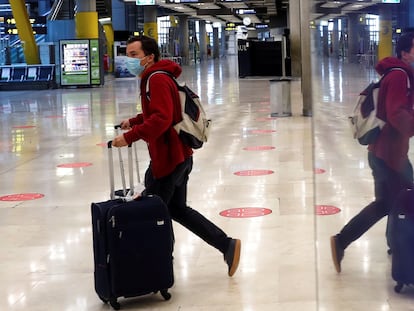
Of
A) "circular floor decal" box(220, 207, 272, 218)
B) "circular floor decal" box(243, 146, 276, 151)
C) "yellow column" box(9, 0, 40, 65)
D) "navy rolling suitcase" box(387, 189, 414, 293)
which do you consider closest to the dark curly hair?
"navy rolling suitcase" box(387, 189, 414, 293)

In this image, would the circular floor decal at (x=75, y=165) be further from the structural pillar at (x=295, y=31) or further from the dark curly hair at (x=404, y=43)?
the structural pillar at (x=295, y=31)

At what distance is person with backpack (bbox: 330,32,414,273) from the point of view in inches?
61.1

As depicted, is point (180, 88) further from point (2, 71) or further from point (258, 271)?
point (2, 71)

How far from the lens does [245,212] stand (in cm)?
670

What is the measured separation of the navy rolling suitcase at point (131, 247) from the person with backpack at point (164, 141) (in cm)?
23

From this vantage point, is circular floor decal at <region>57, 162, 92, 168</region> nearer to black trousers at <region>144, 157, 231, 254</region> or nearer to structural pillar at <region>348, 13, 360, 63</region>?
black trousers at <region>144, 157, 231, 254</region>

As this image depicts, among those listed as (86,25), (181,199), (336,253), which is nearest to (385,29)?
(336,253)

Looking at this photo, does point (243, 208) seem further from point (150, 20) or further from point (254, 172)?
point (150, 20)

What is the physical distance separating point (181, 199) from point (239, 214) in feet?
6.95

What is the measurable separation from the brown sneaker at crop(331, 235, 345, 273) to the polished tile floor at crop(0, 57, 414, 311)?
27mm

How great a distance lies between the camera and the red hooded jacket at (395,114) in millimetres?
1566

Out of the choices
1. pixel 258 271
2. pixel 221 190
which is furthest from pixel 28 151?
pixel 258 271

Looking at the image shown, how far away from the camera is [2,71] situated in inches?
1187

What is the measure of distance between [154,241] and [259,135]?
871 cm
